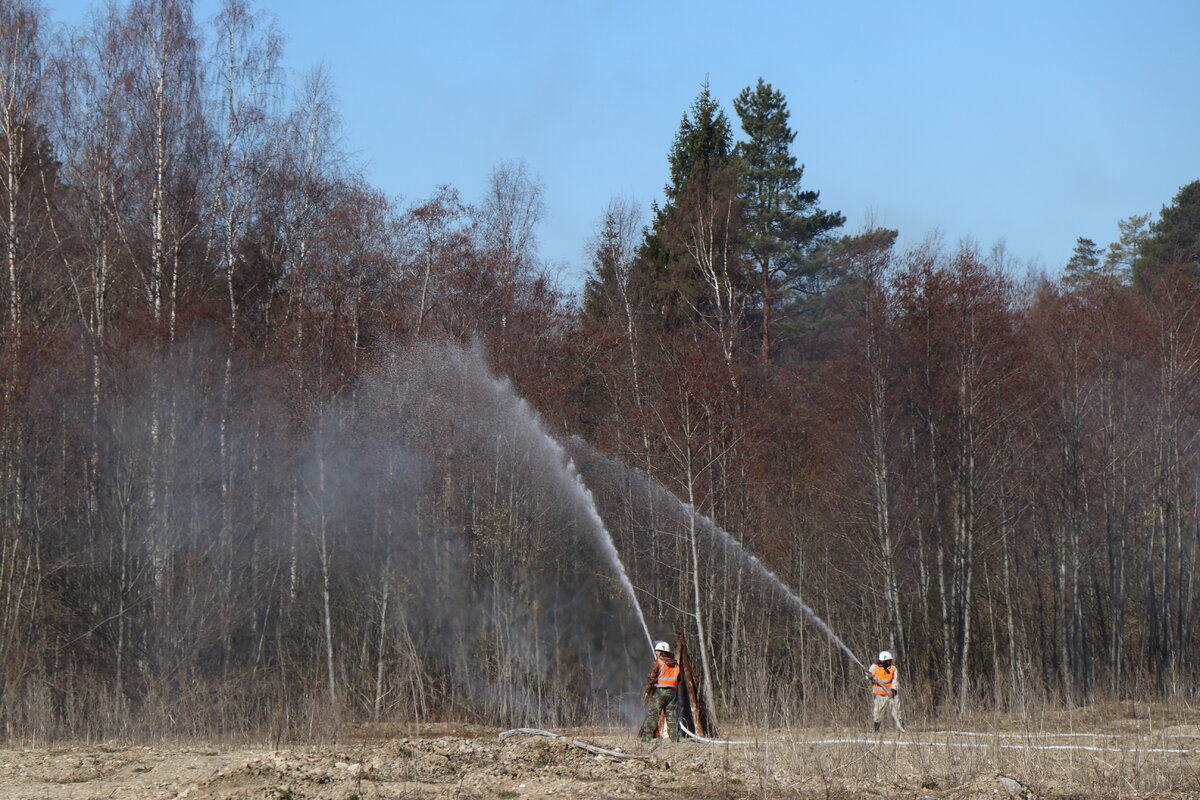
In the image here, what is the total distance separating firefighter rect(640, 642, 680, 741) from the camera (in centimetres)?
1791

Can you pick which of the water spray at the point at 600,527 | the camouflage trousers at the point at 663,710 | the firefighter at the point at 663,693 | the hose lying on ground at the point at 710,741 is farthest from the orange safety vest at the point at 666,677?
the water spray at the point at 600,527

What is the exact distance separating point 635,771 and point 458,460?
18928 millimetres

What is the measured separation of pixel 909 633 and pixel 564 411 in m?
11.3

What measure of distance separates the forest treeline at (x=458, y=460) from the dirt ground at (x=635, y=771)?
10.4 m

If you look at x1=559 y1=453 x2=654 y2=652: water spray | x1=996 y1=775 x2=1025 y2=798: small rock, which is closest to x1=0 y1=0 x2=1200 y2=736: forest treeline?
x1=559 y1=453 x2=654 y2=652: water spray

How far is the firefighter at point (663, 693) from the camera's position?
1791 cm

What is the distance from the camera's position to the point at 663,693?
58.9 ft

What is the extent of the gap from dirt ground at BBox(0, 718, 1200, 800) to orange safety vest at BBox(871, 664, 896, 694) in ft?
10.9

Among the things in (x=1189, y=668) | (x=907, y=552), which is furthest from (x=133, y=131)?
(x=1189, y=668)

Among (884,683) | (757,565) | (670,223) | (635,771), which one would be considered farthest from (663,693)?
(670,223)

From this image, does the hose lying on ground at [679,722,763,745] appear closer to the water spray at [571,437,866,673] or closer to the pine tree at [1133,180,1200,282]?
the water spray at [571,437,866,673]

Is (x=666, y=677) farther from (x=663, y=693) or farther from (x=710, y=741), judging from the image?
(x=710, y=741)

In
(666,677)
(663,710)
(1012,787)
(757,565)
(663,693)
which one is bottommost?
(1012,787)

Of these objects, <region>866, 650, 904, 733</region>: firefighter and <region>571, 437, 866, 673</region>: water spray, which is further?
<region>571, 437, 866, 673</region>: water spray
